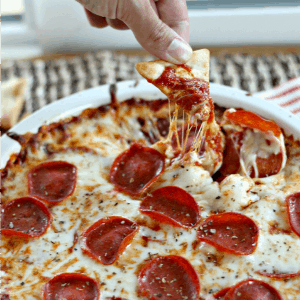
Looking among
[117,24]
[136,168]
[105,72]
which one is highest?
[117,24]

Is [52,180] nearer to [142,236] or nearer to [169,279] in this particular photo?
[142,236]

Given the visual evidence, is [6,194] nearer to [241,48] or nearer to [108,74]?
[108,74]

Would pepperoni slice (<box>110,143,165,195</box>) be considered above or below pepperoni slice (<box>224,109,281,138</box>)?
below

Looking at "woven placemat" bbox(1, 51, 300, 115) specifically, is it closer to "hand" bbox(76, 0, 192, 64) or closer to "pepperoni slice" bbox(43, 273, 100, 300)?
"hand" bbox(76, 0, 192, 64)

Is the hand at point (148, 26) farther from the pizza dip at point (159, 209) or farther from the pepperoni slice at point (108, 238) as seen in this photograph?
the pepperoni slice at point (108, 238)

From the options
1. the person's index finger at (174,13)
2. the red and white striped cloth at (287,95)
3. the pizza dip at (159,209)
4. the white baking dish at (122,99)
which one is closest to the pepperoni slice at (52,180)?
the pizza dip at (159,209)

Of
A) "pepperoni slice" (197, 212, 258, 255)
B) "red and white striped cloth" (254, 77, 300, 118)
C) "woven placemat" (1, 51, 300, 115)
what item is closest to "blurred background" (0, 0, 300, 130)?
"woven placemat" (1, 51, 300, 115)

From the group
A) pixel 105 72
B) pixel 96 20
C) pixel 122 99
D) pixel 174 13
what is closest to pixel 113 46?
pixel 105 72
